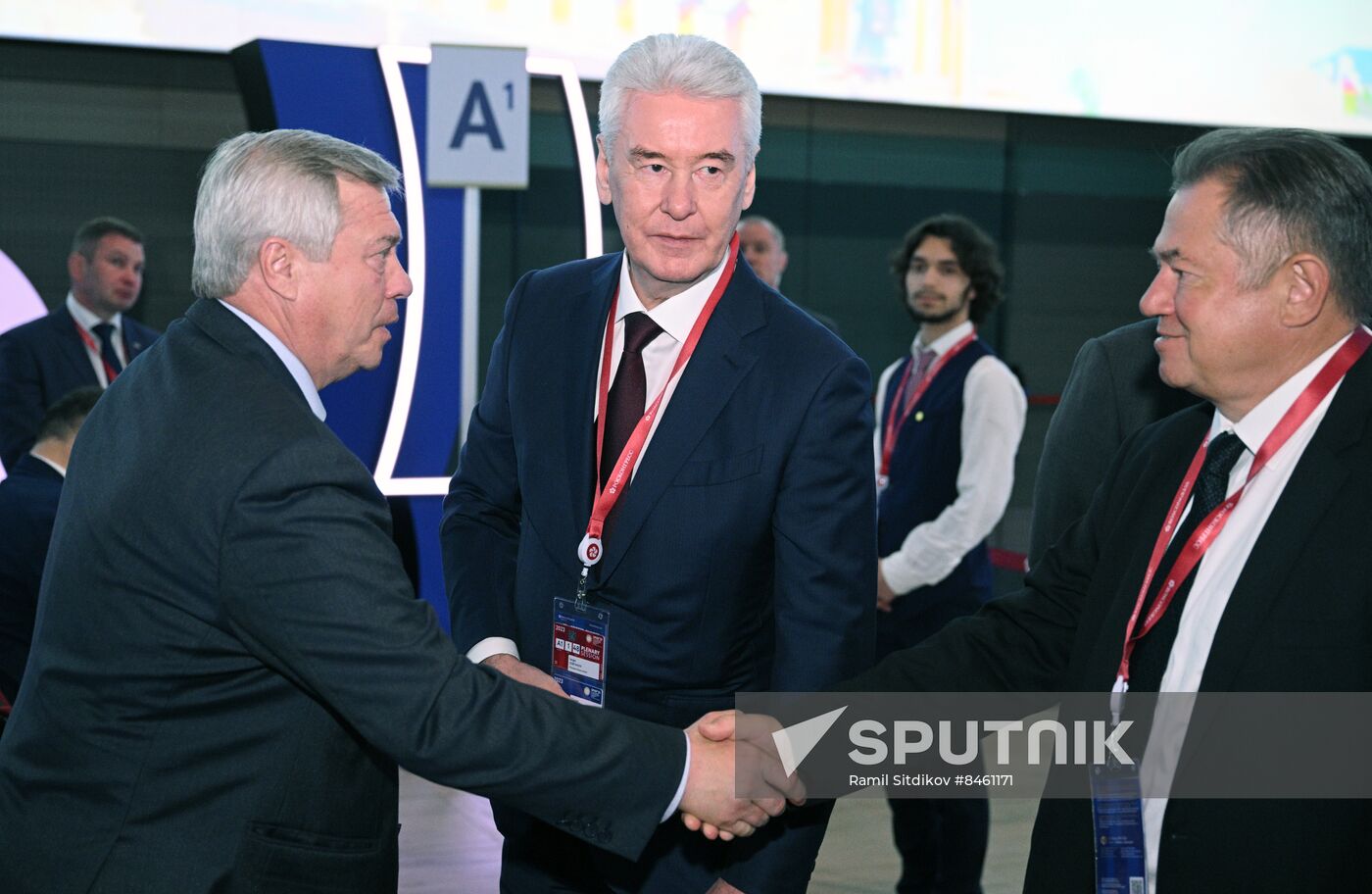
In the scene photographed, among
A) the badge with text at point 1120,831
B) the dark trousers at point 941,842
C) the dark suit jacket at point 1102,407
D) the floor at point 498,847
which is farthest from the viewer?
the floor at point 498,847

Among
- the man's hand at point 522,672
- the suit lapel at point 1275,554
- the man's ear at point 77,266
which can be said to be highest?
the man's ear at point 77,266

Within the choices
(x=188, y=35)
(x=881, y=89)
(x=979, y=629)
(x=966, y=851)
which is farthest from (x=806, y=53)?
(x=979, y=629)

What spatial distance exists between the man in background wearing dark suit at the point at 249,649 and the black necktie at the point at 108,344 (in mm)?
4282

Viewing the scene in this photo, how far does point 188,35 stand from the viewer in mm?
7035

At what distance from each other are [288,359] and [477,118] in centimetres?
325

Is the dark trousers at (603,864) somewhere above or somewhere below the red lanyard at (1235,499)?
below

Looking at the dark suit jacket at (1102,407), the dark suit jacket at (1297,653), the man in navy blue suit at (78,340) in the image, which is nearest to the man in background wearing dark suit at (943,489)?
the dark suit jacket at (1102,407)

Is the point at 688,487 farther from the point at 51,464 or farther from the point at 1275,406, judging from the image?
the point at 51,464

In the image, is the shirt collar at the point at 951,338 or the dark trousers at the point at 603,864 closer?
the dark trousers at the point at 603,864

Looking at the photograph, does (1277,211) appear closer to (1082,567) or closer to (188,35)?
(1082,567)

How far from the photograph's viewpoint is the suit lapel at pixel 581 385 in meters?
2.00

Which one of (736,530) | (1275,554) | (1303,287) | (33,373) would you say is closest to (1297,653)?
(1275,554)

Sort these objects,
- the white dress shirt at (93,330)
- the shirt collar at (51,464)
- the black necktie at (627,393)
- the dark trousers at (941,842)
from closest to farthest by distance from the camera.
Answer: the black necktie at (627,393), the shirt collar at (51,464), the dark trousers at (941,842), the white dress shirt at (93,330)

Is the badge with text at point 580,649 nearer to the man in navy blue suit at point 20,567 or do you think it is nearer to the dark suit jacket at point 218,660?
the dark suit jacket at point 218,660
